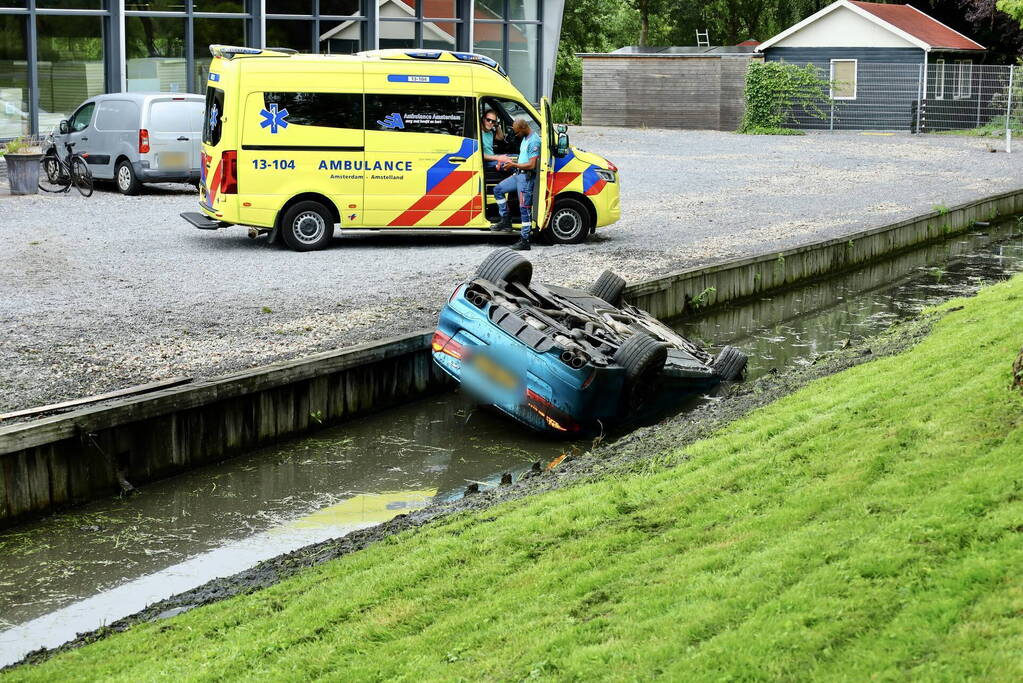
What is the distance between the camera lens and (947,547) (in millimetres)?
4938

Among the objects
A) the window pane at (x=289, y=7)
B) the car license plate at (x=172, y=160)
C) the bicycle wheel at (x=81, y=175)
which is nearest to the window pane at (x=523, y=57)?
the window pane at (x=289, y=7)

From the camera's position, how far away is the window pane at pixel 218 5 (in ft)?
99.1

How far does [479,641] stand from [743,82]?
1710 inches

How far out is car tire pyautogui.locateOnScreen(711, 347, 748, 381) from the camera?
495 inches

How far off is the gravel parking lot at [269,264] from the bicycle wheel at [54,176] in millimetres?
518

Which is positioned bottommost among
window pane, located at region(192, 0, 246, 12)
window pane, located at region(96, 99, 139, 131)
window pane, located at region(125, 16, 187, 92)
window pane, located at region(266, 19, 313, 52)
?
window pane, located at region(96, 99, 139, 131)

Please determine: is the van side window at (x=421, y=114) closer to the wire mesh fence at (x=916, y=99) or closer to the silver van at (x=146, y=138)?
the silver van at (x=146, y=138)

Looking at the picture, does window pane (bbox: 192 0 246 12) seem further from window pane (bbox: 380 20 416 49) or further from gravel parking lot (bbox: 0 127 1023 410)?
gravel parking lot (bbox: 0 127 1023 410)

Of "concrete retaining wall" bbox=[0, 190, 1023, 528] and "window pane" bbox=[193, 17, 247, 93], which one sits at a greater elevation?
"window pane" bbox=[193, 17, 247, 93]

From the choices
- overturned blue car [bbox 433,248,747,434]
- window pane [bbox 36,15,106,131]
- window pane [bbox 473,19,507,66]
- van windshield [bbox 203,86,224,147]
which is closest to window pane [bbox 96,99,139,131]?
window pane [bbox 36,15,106,131]

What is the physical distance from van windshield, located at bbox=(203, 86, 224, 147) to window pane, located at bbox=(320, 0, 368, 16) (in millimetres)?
16719

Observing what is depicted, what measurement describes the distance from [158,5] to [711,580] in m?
27.2

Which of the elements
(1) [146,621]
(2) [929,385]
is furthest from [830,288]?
(1) [146,621]

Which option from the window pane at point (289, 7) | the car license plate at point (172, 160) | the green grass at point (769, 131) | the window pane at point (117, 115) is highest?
the window pane at point (289, 7)
